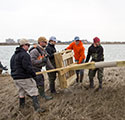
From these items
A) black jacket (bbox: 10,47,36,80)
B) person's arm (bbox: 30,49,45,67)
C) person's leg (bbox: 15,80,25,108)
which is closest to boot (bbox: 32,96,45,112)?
person's leg (bbox: 15,80,25,108)

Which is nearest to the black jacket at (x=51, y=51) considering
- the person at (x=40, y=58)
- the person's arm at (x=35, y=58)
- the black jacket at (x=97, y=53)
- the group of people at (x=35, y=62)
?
the group of people at (x=35, y=62)

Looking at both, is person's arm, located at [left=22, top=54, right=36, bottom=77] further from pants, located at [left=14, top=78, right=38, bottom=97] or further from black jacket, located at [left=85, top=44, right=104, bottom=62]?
black jacket, located at [left=85, top=44, right=104, bottom=62]

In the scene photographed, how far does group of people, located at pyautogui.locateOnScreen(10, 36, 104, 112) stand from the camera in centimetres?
314

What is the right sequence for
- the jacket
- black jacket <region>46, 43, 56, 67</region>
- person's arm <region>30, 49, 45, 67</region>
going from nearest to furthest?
1. person's arm <region>30, 49, 45, 67</region>
2. black jacket <region>46, 43, 56, 67</region>
3. the jacket

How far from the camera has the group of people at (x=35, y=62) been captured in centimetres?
314

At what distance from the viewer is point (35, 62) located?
3.63m

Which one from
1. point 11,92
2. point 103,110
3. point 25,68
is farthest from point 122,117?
point 11,92

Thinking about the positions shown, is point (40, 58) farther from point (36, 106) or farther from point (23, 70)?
point (36, 106)

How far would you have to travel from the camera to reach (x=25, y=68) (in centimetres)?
309

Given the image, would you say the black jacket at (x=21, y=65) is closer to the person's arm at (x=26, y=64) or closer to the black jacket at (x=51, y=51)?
the person's arm at (x=26, y=64)

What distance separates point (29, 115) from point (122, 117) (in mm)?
1847

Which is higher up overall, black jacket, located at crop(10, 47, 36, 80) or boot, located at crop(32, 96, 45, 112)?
black jacket, located at crop(10, 47, 36, 80)

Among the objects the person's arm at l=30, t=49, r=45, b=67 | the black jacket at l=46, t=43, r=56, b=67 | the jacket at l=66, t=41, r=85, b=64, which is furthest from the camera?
the jacket at l=66, t=41, r=85, b=64

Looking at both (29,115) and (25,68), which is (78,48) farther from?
(29,115)
